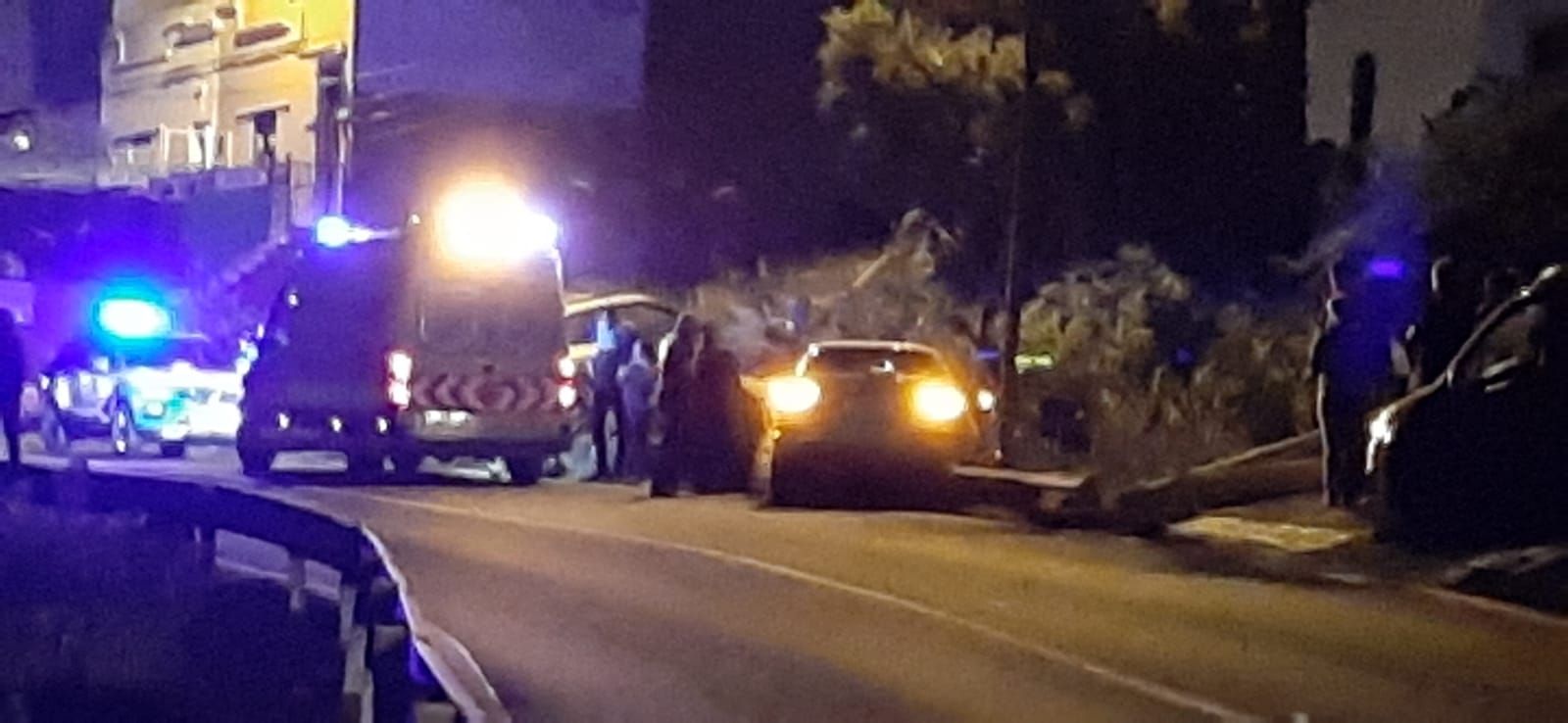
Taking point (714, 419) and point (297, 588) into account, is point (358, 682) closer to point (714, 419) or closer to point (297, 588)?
point (297, 588)

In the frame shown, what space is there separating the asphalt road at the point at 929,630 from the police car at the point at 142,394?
8.65 metres

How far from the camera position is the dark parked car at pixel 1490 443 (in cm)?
1898

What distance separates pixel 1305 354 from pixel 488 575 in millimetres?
14467

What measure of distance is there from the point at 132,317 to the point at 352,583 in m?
21.0

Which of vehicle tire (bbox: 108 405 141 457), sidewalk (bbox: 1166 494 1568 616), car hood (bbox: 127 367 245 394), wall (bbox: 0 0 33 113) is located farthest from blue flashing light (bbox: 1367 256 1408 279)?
wall (bbox: 0 0 33 113)

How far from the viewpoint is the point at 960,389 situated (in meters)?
24.4

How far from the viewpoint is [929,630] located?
49.6 ft

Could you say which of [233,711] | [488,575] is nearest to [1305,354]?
[488,575]

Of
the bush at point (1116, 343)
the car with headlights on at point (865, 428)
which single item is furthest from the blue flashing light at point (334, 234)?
the car with headlights on at point (865, 428)

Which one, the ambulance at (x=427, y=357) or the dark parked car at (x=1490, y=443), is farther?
the ambulance at (x=427, y=357)

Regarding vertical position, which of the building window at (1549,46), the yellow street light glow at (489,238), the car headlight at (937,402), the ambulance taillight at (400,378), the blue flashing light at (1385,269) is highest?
the building window at (1549,46)

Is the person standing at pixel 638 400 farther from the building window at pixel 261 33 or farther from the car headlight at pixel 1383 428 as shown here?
the building window at pixel 261 33

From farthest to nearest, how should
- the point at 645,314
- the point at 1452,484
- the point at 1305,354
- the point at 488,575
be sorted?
the point at 645,314 → the point at 1305,354 → the point at 1452,484 → the point at 488,575

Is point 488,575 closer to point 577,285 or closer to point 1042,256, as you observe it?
point 1042,256
